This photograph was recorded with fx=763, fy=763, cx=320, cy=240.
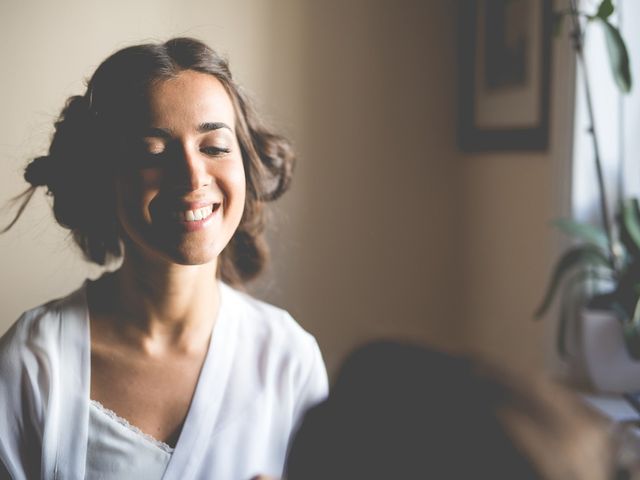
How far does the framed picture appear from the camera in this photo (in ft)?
5.84

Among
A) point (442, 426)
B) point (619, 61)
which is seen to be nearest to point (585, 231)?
point (619, 61)

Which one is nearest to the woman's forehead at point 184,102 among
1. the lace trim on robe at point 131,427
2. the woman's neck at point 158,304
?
the woman's neck at point 158,304

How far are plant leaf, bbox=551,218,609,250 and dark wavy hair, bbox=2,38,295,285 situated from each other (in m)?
0.63

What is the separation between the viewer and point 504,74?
6.46ft

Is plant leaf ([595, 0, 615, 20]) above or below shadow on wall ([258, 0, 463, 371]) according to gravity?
above

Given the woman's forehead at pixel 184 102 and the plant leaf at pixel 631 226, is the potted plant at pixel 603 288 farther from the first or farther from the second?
the woman's forehead at pixel 184 102

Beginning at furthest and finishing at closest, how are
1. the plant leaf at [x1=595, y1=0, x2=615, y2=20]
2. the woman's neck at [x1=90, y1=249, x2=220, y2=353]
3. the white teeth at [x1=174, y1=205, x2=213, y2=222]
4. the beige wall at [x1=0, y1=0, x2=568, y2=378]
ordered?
the beige wall at [x1=0, y1=0, x2=568, y2=378]
the plant leaf at [x1=595, y1=0, x2=615, y2=20]
the woman's neck at [x1=90, y1=249, x2=220, y2=353]
the white teeth at [x1=174, y1=205, x2=213, y2=222]

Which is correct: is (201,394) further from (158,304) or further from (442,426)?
(442,426)

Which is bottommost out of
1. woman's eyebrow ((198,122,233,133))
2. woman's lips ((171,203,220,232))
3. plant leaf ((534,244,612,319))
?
plant leaf ((534,244,612,319))

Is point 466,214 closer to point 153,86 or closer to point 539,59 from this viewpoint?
point 539,59

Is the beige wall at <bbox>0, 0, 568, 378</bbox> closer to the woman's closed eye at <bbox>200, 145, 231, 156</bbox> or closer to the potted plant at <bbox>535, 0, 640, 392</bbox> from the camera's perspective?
the potted plant at <bbox>535, 0, 640, 392</bbox>

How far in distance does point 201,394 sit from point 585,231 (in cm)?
87

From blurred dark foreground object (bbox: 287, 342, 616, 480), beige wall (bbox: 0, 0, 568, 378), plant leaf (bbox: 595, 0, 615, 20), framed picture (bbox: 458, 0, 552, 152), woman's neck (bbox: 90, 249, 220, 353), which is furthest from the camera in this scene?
beige wall (bbox: 0, 0, 568, 378)

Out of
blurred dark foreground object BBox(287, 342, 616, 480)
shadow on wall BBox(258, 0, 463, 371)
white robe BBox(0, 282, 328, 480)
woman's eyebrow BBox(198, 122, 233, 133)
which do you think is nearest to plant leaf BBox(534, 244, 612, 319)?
white robe BBox(0, 282, 328, 480)
